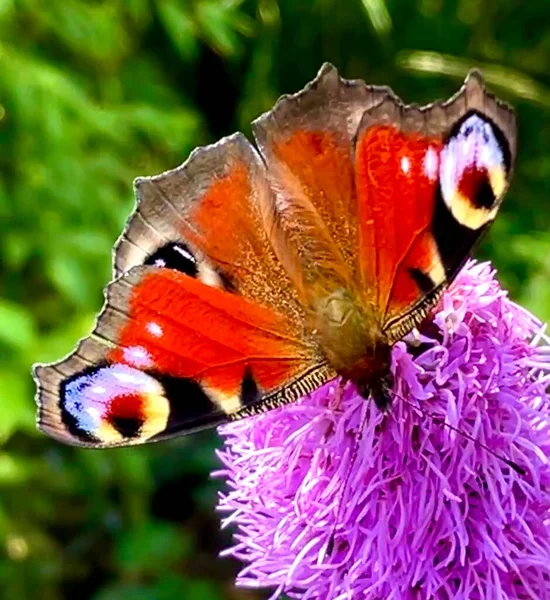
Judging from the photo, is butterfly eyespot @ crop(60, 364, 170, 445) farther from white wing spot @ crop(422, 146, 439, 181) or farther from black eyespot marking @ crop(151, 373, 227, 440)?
white wing spot @ crop(422, 146, 439, 181)

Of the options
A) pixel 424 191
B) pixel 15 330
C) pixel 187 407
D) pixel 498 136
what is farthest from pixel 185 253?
pixel 15 330

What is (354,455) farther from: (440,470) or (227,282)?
(227,282)

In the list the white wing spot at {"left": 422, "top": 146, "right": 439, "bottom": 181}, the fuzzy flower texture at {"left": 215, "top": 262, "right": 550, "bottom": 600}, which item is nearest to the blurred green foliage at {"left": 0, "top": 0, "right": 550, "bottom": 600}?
the fuzzy flower texture at {"left": 215, "top": 262, "right": 550, "bottom": 600}

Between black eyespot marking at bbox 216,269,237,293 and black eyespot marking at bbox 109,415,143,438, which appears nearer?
black eyespot marking at bbox 109,415,143,438

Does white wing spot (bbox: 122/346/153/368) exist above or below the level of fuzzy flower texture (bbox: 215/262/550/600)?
above

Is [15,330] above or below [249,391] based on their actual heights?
above

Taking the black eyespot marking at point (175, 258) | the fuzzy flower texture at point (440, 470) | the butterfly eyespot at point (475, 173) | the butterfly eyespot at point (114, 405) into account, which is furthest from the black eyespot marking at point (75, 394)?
the butterfly eyespot at point (475, 173)

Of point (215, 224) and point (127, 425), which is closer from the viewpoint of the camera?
point (127, 425)

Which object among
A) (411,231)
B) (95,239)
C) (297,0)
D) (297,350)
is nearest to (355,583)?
(297,350)
